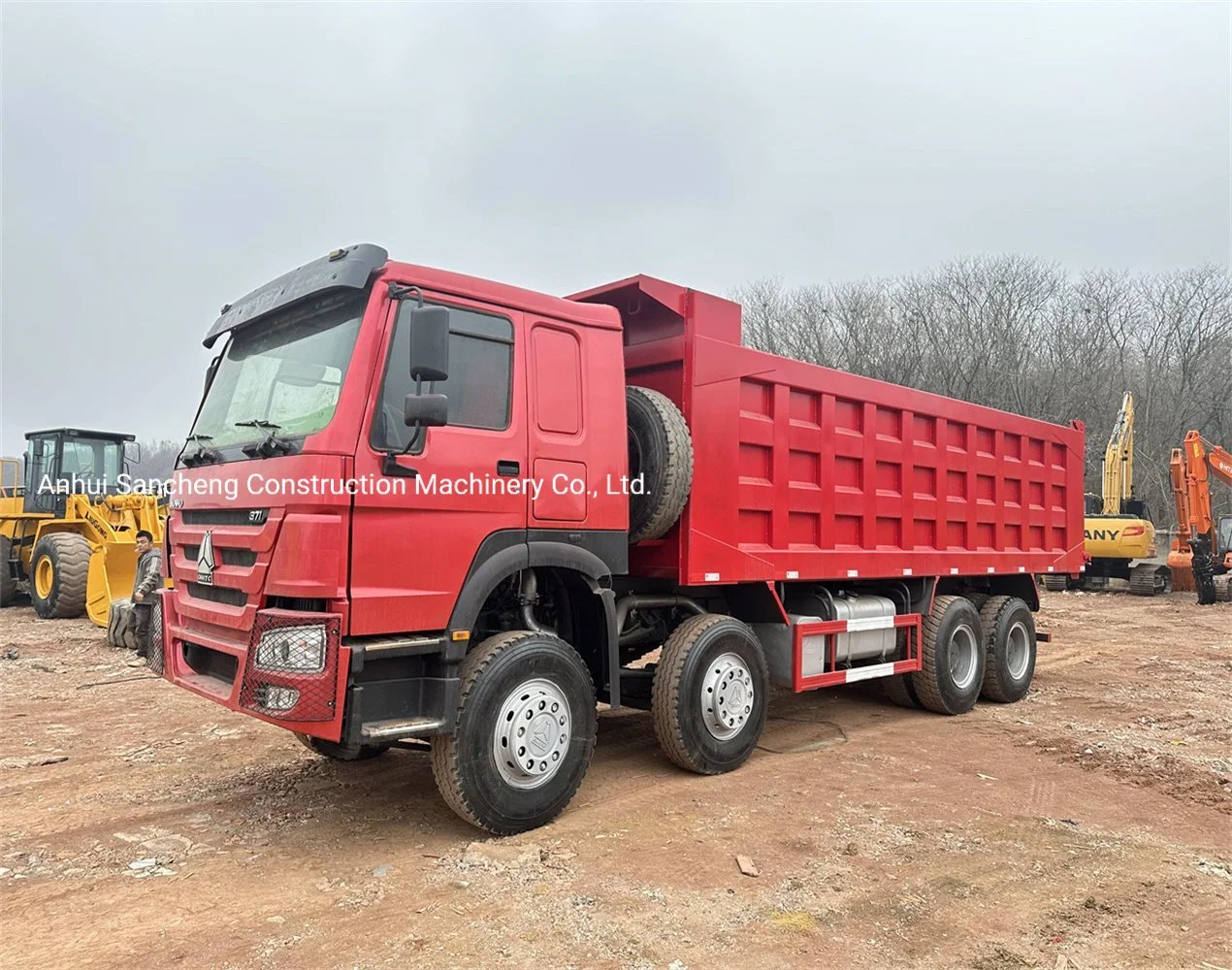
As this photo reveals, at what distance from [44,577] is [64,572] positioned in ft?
3.24

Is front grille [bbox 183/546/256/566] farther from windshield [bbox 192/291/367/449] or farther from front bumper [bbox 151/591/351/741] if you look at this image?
windshield [bbox 192/291/367/449]

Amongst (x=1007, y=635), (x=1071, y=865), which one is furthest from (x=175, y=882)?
(x=1007, y=635)

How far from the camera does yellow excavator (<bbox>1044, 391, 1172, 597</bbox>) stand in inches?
797

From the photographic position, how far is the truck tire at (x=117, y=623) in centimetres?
1047

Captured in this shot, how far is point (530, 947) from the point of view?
11.0ft

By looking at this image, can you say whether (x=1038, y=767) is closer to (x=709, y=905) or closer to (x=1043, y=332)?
(x=709, y=905)

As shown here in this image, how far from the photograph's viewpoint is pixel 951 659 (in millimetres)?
7711

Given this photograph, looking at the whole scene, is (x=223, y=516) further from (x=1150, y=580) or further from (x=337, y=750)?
(x=1150, y=580)

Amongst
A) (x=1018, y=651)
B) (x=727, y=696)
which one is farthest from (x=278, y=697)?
(x=1018, y=651)

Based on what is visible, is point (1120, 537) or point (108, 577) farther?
point (1120, 537)

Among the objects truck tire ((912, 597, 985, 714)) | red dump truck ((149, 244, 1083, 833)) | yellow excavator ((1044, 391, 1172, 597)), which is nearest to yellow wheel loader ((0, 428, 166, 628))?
red dump truck ((149, 244, 1083, 833))

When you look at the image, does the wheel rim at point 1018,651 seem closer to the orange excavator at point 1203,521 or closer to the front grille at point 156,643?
the front grille at point 156,643

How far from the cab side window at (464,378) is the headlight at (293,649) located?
35.7 inches

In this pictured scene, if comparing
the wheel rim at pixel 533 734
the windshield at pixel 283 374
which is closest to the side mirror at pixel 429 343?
the windshield at pixel 283 374
